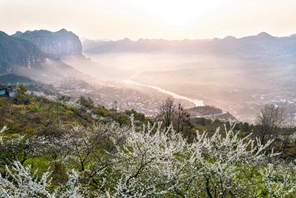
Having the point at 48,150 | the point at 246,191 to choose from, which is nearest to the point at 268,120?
the point at 246,191

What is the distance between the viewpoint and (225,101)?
190 meters

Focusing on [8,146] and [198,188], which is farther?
[8,146]

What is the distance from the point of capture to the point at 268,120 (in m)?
27.5

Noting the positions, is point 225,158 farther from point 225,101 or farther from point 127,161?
point 225,101

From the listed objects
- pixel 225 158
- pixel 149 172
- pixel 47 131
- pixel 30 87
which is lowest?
pixel 30 87

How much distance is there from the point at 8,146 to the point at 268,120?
91.5 feet

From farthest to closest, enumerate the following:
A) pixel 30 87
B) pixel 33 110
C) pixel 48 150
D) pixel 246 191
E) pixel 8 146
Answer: pixel 30 87 → pixel 33 110 → pixel 48 150 → pixel 8 146 → pixel 246 191

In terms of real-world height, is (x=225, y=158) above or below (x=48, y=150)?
above

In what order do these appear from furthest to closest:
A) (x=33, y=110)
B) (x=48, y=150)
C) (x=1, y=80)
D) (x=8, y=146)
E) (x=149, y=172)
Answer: (x=1, y=80) < (x=33, y=110) < (x=48, y=150) < (x=8, y=146) < (x=149, y=172)

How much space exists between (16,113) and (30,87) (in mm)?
135423

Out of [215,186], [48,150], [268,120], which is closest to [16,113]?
[48,150]

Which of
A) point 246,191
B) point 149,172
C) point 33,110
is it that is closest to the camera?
point 246,191

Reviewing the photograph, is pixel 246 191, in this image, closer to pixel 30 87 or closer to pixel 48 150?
pixel 48 150

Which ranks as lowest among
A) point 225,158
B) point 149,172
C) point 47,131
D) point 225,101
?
point 225,101
